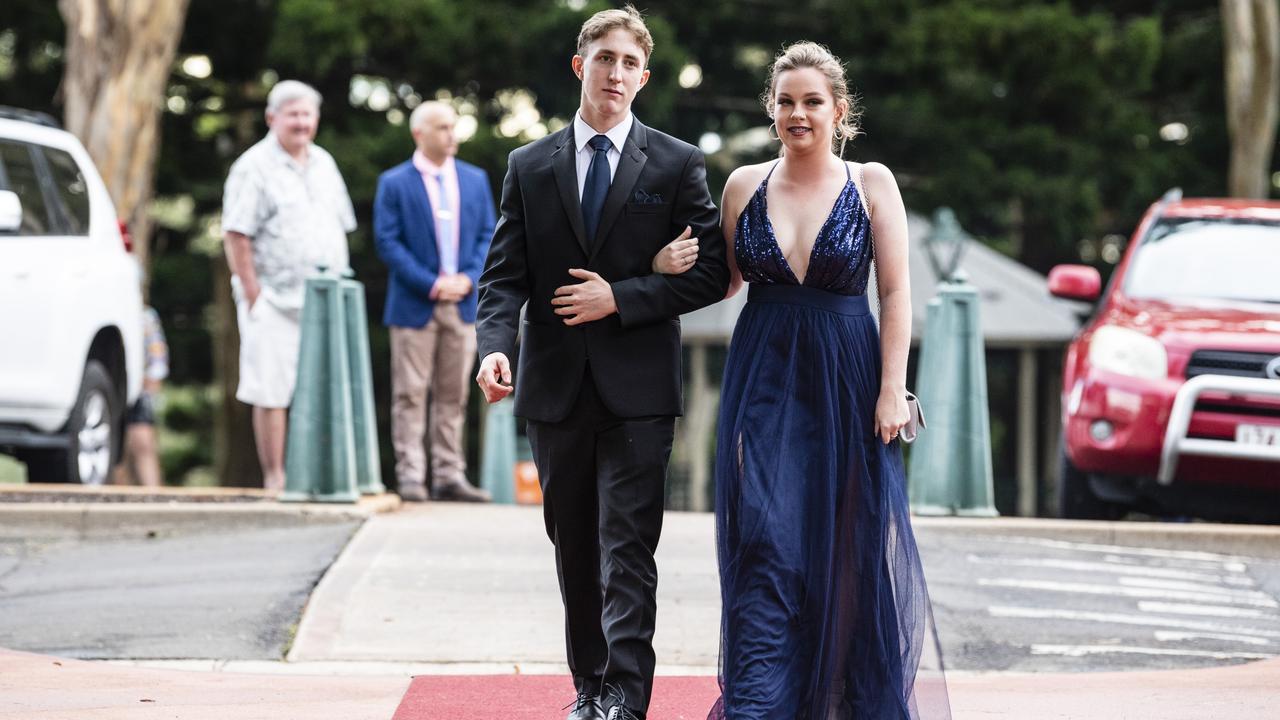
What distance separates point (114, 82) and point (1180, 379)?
10416 mm

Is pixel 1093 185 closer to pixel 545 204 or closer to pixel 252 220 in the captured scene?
pixel 252 220

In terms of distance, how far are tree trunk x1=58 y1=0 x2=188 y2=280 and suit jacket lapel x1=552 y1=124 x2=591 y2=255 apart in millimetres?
11775

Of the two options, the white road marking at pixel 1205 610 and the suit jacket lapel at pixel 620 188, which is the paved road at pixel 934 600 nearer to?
the white road marking at pixel 1205 610

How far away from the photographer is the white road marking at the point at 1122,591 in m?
7.47

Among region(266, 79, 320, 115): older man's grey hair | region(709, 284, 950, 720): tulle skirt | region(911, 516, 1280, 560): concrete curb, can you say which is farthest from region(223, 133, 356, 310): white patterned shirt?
region(709, 284, 950, 720): tulle skirt

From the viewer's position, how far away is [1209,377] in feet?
28.6

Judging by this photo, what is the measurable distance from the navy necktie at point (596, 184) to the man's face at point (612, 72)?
8cm

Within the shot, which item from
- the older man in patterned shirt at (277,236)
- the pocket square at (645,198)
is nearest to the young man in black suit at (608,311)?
the pocket square at (645,198)

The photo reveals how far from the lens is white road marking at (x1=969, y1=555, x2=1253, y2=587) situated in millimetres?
7906

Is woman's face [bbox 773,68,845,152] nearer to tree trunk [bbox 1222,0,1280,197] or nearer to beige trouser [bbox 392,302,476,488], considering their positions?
beige trouser [bbox 392,302,476,488]

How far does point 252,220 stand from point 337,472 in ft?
4.48

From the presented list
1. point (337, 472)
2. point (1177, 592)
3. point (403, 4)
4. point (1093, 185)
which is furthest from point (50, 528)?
point (1093, 185)

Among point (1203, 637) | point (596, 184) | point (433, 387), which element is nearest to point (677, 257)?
point (596, 184)

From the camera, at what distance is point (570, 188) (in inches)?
190
